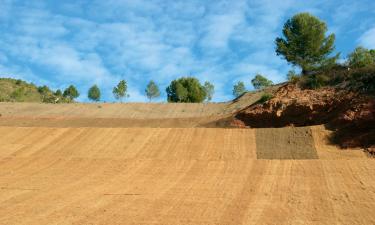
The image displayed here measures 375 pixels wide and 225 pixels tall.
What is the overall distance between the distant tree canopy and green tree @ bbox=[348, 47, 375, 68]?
41728 millimetres

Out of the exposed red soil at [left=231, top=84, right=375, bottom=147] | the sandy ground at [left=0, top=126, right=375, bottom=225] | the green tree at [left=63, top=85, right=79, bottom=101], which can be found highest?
the green tree at [left=63, top=85, right=79, bottom=101]

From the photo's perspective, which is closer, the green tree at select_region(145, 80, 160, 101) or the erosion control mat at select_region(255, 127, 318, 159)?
the erosion control mat at select_region(255, 127, 318, 159)

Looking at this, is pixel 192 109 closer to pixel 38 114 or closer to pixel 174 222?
pixel 38 114

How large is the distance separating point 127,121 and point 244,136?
15.1 meters

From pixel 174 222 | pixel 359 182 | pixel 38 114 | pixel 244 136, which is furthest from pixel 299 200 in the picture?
pixel 38 114

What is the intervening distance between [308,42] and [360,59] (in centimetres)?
1023

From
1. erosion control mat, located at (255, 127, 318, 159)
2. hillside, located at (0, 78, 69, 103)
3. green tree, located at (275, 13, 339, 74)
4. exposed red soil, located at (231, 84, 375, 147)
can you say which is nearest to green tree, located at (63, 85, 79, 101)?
hillside, located at (0, 78, 69, 103)

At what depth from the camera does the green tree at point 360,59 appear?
112 feet

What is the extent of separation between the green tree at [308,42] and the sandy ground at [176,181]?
2289cm

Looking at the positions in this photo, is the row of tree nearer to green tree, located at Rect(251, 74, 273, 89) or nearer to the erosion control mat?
green tree, located at Rect(251, 74, 273, 89)

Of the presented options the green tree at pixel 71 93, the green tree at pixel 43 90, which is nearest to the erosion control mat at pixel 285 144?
the green tree at pixel 71 93

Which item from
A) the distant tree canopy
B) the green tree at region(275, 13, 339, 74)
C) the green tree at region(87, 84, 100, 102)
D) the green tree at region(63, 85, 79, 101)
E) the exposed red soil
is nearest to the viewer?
the exposed red soil

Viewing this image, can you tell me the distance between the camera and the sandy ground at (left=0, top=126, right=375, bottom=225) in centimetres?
1165

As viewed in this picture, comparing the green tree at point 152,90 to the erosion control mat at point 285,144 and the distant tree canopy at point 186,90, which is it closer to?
the distant tree canopy at point 186,90
